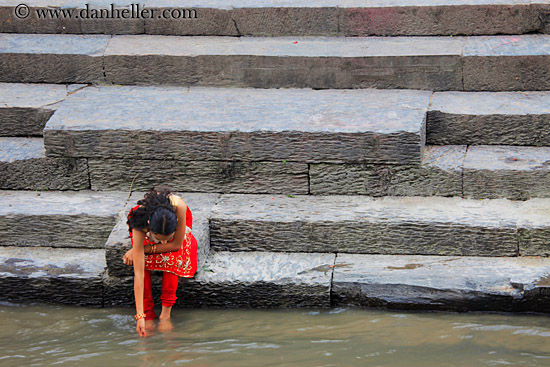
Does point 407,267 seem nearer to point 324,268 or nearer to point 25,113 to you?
point 324,268

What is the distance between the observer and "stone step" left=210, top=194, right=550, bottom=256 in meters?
4.34

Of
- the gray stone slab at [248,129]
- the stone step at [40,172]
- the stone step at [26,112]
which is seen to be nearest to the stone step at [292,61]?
the gray stone slab at [248,129]

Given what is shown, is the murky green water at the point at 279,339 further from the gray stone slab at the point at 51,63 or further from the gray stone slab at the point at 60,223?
the gray stone slab at the point at 51,63

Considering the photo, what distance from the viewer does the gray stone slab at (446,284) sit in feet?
13.3

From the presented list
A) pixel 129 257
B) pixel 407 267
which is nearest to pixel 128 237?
pixel 129 257

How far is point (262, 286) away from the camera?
14.0ft

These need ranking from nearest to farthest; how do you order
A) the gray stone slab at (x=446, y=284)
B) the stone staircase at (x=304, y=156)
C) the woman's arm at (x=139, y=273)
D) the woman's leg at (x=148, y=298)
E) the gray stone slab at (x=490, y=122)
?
1. the woman's arm at (x=139, y=273)
2. the gray stone slab at (x=446, y=284)
3. the woman's leg at (x=148, y=298)
4. the stone staircase at (x=304, y=156)
5. the gray stone slab at (x=490, y=122)

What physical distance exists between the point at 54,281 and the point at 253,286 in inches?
50.2

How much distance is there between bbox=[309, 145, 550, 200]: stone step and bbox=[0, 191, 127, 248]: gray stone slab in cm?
144

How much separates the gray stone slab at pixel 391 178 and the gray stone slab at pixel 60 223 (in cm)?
141

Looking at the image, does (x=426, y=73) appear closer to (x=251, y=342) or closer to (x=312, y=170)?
(x=312, y=170)

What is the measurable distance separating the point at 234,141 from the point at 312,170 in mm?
575

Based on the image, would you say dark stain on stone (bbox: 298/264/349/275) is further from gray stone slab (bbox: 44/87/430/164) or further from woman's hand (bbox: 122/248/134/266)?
woman's hand (bbox: 122/248/134/266)

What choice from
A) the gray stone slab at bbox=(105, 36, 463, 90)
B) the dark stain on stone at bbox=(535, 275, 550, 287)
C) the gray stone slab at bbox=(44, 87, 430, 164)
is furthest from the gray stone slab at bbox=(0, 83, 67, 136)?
the dark stain on stone at bbox=(535, 275, 550, 287)
